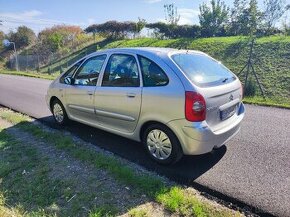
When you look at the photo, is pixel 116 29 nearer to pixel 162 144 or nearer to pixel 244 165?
pixel 162 144

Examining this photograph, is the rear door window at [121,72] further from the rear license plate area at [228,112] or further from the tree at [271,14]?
the tree at [271,14]

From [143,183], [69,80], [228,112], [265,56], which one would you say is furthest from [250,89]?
[143,183]

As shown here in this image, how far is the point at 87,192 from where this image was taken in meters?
3.82

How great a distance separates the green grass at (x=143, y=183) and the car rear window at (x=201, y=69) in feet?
4.93

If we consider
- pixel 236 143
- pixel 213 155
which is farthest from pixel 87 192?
pixel 236 143

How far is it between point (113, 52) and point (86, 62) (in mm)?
833

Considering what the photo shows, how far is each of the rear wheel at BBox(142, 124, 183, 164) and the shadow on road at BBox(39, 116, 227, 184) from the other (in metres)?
0.14

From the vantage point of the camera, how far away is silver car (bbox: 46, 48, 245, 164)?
4.00 metres

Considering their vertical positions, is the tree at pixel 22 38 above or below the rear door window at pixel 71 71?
above

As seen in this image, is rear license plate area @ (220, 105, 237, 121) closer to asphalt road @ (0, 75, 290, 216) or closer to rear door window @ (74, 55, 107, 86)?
asphalt road @ (0, 75, 290, 216)

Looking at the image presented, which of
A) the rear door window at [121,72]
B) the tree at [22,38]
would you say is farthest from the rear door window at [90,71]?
the tree at [22,38]

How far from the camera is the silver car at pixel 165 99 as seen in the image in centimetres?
400

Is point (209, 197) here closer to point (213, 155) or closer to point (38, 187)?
point (213, 155)

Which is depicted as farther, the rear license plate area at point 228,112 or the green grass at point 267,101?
the green grass at point 267,101
